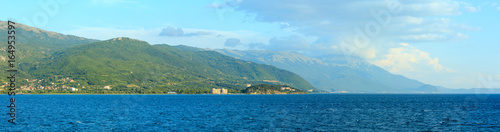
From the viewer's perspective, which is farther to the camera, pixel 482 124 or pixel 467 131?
pixel 482 124

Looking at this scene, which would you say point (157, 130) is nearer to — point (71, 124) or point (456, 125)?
point (71, 124)

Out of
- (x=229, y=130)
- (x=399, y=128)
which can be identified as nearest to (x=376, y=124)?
(x=399, y=128)

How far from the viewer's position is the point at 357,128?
86938 mm

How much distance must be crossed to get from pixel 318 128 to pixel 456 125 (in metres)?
37.8

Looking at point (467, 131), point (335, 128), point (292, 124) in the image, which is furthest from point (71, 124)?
point (467, 131)

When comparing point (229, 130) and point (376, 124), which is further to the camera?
point (376, 124)

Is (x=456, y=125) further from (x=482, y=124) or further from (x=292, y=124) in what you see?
(x=292, y=124)

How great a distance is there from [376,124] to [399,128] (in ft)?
26.2

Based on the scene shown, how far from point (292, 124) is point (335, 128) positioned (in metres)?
11.9

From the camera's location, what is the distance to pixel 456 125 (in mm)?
95625

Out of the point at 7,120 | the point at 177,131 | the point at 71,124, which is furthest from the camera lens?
the point at 7,120

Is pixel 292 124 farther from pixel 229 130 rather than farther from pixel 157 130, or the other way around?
pixel 157 130

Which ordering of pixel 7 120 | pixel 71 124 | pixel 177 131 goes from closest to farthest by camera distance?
pixel 177 131, pixel 71 124, pixel 7 120

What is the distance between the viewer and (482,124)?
9906 centimetres
